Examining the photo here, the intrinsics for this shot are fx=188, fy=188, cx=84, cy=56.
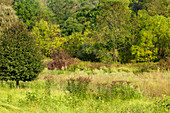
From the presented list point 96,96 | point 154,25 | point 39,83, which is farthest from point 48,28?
point 96,96

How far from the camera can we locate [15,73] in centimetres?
761

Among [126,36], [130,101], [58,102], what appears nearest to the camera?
[58,102]

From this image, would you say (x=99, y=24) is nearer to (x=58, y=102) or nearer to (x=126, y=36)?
(x=126, y=36)

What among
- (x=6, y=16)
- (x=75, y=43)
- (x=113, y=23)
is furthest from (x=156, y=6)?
(x=6, y=16)

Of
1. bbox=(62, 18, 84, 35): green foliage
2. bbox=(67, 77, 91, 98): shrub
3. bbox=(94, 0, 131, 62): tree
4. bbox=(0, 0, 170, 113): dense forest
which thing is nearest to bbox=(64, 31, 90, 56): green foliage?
bbox=(0, 0, 170, 113): dense forest

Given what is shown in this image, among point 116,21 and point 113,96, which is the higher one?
point 116,21

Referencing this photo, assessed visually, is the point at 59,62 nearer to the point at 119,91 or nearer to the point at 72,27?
the point at 119,91

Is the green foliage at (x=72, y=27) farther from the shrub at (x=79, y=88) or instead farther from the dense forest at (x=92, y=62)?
the shrub at (x=79, y=88)

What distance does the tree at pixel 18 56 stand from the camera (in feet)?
24.6

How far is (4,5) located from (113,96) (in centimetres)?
1905

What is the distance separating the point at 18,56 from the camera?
7629 millimetres

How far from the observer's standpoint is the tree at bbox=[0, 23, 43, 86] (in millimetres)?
7504

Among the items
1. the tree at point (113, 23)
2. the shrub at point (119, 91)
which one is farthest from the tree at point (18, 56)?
the tree at point (113, 23)

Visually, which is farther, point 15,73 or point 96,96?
point 15,73
